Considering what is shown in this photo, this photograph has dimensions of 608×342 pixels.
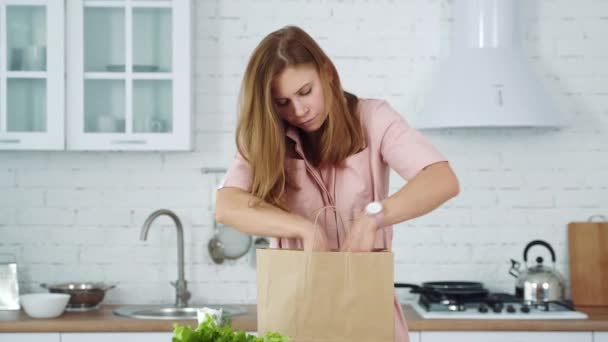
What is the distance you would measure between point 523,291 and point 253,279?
118cm

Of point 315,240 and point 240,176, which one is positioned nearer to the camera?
point 315,240

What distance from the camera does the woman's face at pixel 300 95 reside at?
204 cm

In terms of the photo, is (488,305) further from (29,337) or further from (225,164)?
(29,337)

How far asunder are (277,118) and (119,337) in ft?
5.67

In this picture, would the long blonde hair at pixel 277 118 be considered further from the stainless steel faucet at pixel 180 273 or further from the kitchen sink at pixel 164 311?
the stainless steel faucet at pixel 180 273

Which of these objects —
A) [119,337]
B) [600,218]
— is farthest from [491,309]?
[119,337]

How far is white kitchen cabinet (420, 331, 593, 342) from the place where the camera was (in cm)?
342

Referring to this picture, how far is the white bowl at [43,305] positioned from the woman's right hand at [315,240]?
198 cm

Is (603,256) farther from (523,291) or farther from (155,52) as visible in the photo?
(155,52)

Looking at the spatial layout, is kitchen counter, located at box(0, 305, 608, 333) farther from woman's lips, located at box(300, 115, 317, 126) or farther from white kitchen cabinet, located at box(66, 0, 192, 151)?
woman's lips, located at box(300, 115, 317, 126)

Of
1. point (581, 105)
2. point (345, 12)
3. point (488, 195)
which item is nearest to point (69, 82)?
point (345, 12)

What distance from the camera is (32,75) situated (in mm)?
3801

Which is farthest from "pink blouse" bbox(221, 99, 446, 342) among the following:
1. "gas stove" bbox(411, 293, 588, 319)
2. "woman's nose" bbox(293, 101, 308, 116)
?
"gas stove" bbox(411, 293, 588, 319)

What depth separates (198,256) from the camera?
13.4 ft
